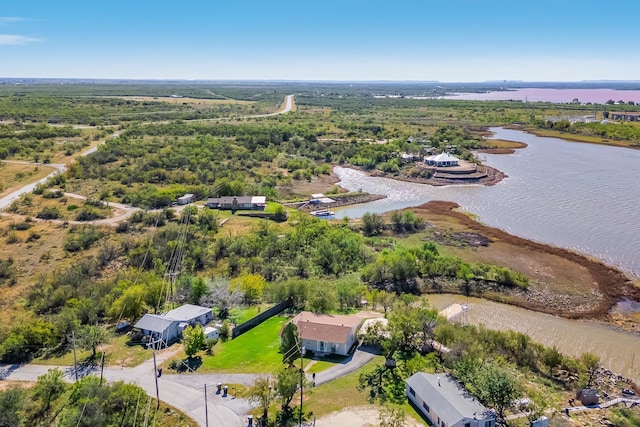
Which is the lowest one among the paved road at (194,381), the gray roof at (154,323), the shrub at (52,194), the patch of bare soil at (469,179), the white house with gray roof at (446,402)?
the paved road at (194,381)

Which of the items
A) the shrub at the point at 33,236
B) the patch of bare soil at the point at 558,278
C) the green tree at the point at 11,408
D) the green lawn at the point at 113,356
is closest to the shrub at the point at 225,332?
the green lawn at the point at 113,356

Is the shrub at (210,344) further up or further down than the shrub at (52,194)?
further down

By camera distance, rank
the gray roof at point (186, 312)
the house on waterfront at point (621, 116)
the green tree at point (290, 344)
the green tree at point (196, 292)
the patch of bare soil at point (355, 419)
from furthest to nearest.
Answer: the house on waterfront at point (621, 116) → the green tree at point (196, 292) → the gray roof at point (186, 312) → the green tree at point (290, 344) → the patch of bare soil at point (355, 419)

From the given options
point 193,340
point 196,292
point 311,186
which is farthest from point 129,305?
point 311,186

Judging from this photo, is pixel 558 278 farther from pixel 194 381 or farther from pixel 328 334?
pixel 194 381

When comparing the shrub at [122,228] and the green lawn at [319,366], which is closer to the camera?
the green lawn at [319,366]

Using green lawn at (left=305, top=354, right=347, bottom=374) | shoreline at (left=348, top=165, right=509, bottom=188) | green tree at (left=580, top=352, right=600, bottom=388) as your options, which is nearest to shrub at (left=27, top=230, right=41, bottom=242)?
green lawn at (left=305, top=354, right=347, bottom=374)

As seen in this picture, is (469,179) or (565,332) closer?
(565,332)

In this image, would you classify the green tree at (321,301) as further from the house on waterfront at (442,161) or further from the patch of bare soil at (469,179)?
the house on waterfront at (442,161)
